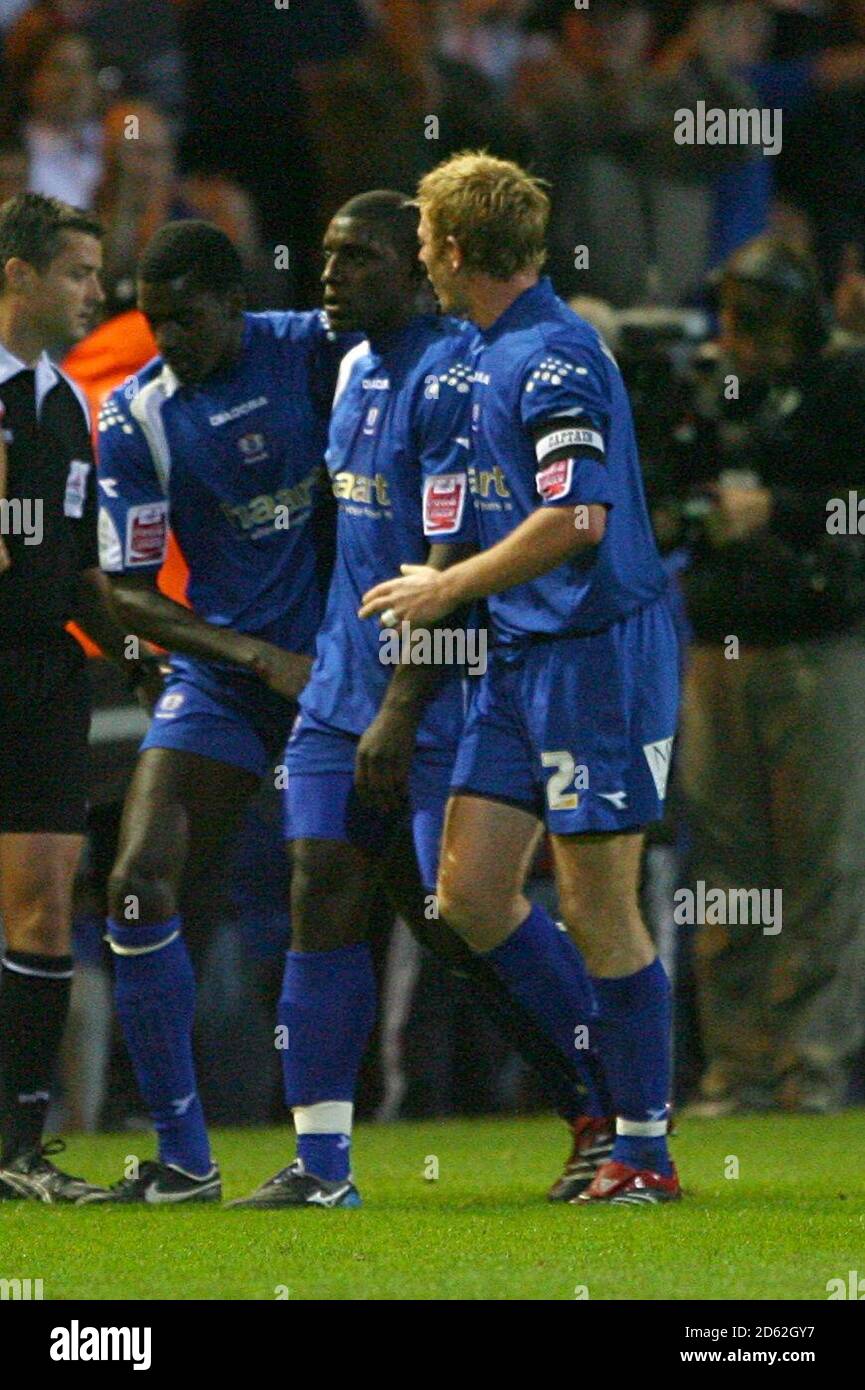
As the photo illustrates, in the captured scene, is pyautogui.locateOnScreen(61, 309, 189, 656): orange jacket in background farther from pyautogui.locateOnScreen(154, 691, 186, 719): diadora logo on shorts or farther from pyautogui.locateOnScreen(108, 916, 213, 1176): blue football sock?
pyautogui.locateOnScreen(108, 916, 213, 1176): blue football sock

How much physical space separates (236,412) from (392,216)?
2.07 feet

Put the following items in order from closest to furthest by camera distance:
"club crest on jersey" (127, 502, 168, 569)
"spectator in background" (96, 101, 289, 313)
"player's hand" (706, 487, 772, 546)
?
"club crest on jersey" (127, 502, 168, 569), "player's hand" (706, 487, 772, 546), "spectator in background" (96, 101, 289, 313)

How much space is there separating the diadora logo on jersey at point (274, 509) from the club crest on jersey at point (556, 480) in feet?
3.24

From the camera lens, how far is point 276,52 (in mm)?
10953

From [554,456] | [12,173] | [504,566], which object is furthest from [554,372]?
[12,173]

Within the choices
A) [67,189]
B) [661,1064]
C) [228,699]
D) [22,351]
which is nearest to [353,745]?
[228,699]

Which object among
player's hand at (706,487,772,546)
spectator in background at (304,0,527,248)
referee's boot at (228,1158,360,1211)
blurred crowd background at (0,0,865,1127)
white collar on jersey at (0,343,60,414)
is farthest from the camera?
spectator in background at (304,0,527,248)

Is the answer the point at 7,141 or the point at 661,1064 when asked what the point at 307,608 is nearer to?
the point at 661,1064

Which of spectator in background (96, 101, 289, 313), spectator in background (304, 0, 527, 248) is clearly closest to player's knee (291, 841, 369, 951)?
spectator in background (96, 101, 289, 313)

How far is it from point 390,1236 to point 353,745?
1.16 m

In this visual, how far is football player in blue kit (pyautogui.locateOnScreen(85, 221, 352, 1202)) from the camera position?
6.50 meters

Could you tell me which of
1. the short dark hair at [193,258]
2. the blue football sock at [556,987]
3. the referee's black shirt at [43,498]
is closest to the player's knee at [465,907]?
the blue football sock at [556,987]

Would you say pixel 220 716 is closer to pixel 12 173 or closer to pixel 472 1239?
pixel 472 1239

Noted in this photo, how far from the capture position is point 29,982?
6.78 meters
